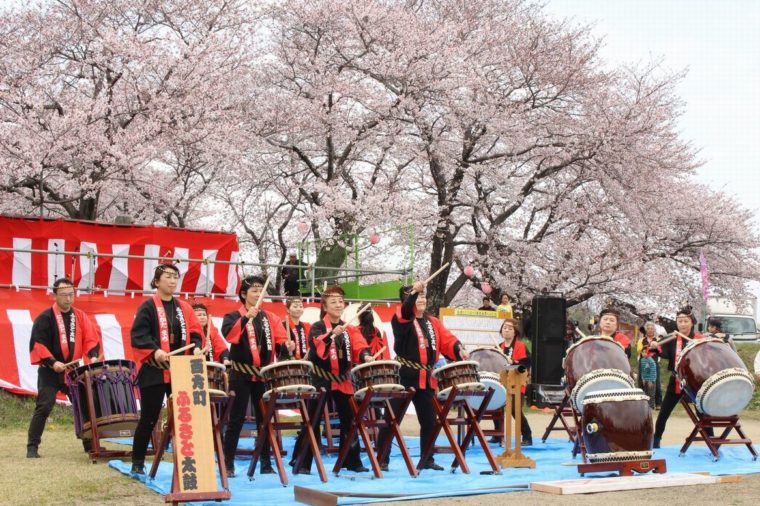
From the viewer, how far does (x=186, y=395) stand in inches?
251

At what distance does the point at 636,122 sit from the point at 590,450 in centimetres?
1319

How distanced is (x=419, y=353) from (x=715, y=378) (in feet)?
10.7

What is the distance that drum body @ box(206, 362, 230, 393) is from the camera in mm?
7098

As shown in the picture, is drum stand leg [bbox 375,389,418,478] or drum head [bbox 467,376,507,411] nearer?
drum stand leg [bbox 375,389,418,478]

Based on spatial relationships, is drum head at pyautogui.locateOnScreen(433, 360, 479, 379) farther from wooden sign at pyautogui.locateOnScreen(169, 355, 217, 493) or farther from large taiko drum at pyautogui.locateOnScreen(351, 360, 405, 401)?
wooden sign at pyautogui.locateOnScreen(169, 355, 217, 493)

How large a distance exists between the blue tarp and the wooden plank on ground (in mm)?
437

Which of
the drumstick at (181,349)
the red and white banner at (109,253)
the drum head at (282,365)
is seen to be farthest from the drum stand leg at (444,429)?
the red and white banner at (109,253)

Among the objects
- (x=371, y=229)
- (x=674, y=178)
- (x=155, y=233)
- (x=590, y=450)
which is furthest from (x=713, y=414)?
(x=674, y=178)

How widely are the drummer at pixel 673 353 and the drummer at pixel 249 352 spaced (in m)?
4.51

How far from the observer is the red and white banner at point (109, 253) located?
1398 cm

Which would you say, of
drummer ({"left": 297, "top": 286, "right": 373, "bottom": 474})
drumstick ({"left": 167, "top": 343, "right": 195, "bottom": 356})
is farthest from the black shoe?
drumstick ({"left": 167, "top": 343, "right": 195, "bottom": 356})

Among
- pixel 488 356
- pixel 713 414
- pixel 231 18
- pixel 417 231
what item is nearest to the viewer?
pixel 713 414

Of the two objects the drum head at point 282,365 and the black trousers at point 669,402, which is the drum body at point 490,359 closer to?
the black trousers at point 669,402

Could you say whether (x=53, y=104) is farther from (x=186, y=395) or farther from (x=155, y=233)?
(x=186, y=395)
